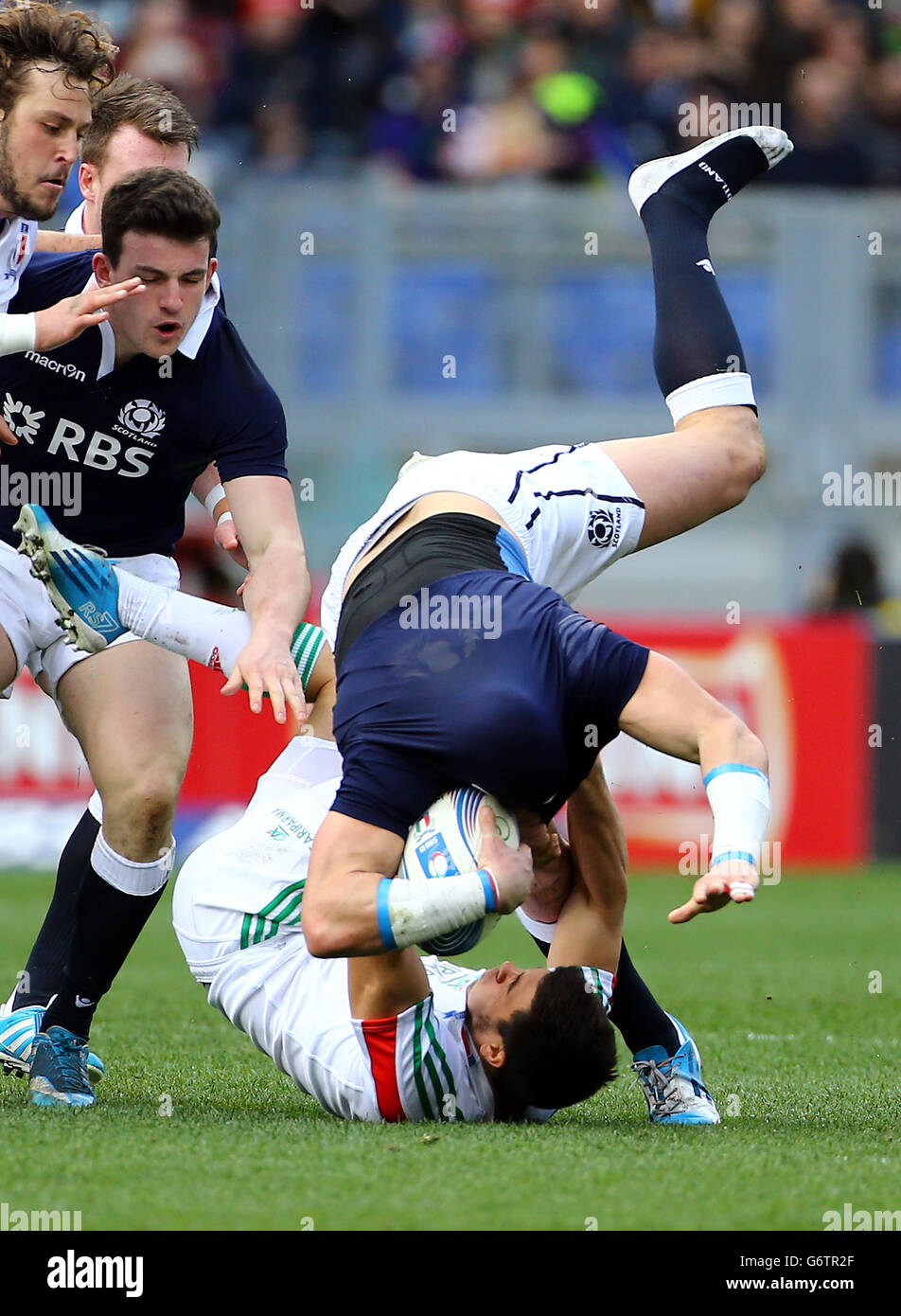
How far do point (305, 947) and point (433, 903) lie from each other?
755mm

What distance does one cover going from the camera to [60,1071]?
470cm

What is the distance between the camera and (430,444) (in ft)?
38.6

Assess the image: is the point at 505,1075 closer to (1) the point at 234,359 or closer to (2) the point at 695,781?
(1) the point at 234,359

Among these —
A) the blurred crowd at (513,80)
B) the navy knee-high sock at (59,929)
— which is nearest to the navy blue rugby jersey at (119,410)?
the navy knee-high sock at (59,929)

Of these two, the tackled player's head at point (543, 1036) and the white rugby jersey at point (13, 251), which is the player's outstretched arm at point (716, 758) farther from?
the white rugby jersey at point (13, 251)

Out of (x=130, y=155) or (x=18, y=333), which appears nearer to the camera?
(x=18, y=333)

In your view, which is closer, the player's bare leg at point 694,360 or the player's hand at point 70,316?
the player's hand at point 70,316

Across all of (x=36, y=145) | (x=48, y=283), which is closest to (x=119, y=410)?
(x=48, y=283)

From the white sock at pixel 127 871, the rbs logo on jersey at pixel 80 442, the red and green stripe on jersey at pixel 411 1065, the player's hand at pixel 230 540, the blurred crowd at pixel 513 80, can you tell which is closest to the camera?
the red and green stripe on jersey at pixel 411 1065

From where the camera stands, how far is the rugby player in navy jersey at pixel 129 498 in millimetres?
4777

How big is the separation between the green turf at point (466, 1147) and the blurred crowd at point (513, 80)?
26.4 ft

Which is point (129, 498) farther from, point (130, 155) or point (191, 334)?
point (130, 155)

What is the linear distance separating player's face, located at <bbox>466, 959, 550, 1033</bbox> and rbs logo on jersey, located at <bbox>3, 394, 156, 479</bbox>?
1738 mm

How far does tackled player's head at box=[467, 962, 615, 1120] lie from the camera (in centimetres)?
411
